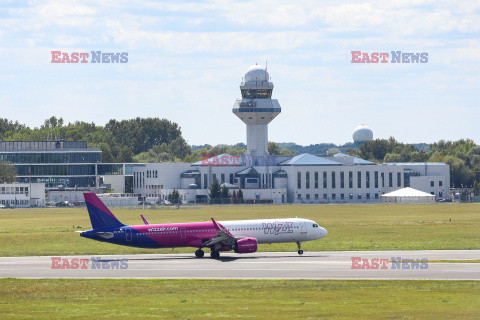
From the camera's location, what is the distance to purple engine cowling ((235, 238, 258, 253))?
76062mm

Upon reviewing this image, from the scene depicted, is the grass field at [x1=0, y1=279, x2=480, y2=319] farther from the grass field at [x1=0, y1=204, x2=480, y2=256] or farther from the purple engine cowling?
the grass field at [x1=0, y1=204, x2=480, y2=256]

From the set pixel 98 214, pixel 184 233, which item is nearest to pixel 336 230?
pixel 184 233

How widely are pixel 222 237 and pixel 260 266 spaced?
7761mm

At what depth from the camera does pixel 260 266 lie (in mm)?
69812

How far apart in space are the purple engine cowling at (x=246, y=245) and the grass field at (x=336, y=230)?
10378 mm

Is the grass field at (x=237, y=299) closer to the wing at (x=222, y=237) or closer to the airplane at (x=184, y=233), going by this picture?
the airplane at (x=184, y=233)

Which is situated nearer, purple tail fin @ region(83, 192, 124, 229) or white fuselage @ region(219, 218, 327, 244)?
purple tail fin @ region(83, 192, 124, 229)

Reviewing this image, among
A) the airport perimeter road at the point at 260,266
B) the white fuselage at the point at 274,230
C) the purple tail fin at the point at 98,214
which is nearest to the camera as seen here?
the airport perimeter road at the point at 260,266

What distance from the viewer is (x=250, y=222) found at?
79750mm

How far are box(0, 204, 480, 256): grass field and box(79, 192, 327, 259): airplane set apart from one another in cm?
768

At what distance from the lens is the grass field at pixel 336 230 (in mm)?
88125

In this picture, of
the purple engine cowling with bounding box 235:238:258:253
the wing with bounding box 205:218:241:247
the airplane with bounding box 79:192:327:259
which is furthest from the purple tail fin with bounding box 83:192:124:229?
the purple engine cowling with bounding box 235:238:258:253

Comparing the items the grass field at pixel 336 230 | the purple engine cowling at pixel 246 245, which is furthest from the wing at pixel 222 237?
the grass field at pixel 336 230

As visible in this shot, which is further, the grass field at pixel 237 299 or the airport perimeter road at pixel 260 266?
the airport perimeter road at pixel 260 266
